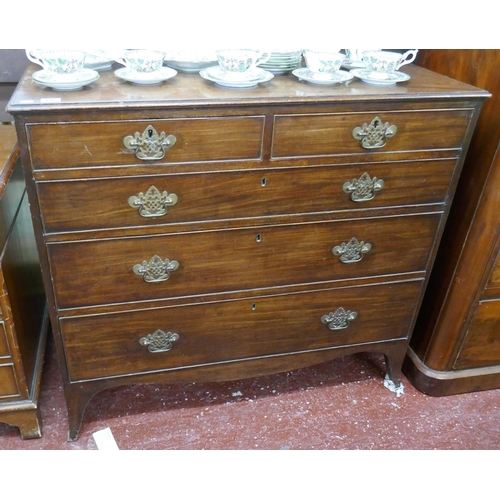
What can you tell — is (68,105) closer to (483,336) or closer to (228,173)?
(228,173)

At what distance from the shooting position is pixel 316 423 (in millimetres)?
1641

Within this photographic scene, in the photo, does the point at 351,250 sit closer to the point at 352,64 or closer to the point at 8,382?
the point at 352,64

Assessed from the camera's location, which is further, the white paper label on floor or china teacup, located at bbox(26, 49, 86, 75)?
the white paper label on floor

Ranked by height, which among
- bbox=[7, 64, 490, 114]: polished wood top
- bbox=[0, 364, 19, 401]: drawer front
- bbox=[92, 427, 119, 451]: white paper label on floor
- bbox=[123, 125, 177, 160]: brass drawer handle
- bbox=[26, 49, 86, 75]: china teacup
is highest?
bbox=[26, 49, 86, 75]: china teacup

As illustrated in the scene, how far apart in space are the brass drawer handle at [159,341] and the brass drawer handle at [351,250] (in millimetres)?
509

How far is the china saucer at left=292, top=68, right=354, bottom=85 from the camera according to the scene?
125cm

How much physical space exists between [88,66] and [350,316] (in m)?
1.01

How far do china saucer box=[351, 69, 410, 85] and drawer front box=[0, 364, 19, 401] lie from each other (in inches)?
47.4

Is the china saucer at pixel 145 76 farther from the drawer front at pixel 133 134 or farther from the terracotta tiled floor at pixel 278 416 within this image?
the terracotta tiled floor at pixel 278 416

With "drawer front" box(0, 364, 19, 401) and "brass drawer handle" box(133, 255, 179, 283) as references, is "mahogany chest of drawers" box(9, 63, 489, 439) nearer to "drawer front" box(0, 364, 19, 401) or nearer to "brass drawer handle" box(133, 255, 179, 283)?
"brass drawer handle" box(133, 255, 179, 283)

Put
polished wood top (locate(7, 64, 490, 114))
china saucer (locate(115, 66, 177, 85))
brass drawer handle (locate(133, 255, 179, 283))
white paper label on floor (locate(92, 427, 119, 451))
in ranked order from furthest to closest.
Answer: white paper label on floor (locate(92, 427, 119, 451)), brass drawer handle (locate(133, 255, 179, 283)), china saucer (locate(115, 66, 177, 85)), polished wood top (locate(7, 64, 490, 114))

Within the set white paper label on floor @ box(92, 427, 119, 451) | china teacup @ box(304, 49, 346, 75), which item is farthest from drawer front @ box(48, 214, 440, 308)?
white paper label on floor @ box(92, 427, 119, 451)

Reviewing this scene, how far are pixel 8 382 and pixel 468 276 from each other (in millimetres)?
1370

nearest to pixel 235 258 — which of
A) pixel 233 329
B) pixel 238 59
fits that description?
pixel 233 329
